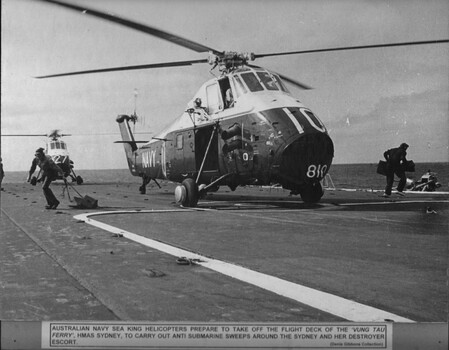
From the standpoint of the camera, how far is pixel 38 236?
271 inches

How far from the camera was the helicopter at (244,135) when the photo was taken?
10508 millimetres

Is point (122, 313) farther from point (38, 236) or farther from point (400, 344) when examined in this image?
point (38, 236)

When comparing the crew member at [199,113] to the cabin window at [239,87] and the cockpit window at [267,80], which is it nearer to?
the cabin window at [239,87]

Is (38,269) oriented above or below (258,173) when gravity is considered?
below

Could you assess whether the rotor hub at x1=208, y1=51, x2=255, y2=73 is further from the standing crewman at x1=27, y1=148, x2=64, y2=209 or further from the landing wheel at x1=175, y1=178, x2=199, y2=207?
the standing crewman at x1=27, y1=148, x2=64, y2=209

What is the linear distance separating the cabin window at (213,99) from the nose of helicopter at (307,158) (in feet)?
10.2

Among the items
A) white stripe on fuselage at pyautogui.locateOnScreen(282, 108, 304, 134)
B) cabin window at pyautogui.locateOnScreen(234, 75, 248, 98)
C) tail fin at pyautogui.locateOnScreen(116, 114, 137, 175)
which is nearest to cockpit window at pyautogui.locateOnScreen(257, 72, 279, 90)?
cabin window at pyautogui.locateOnScreen(234, 75, 248, 98)

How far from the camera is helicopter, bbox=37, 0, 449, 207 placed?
34.5 feet

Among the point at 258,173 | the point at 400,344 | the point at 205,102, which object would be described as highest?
the point at 205,102

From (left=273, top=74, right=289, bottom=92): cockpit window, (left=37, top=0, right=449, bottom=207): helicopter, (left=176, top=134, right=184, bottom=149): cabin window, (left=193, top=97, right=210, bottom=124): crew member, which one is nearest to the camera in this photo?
(left=37, top=0, right=449, bottom=207): helicopter

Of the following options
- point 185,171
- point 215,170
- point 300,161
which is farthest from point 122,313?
point 185,171

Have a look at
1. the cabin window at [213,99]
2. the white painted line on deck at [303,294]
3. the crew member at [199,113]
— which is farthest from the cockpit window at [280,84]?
the white painted line on deck at [303,294]

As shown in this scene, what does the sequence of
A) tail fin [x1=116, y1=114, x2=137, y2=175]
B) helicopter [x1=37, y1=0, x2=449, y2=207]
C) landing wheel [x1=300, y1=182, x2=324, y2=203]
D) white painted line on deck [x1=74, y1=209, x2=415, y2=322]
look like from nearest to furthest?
white painted line on deck [x1=74, y1=209, x2=415, y2=322], helicopter [x1=37, y1=0, x2=449, y2=207], landing wheel [x1=300, y1=182, x2=324, y2=203], tail fin [x1=116, y1=114, x2=137, y2=175]

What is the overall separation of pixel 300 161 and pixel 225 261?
19.8ft
